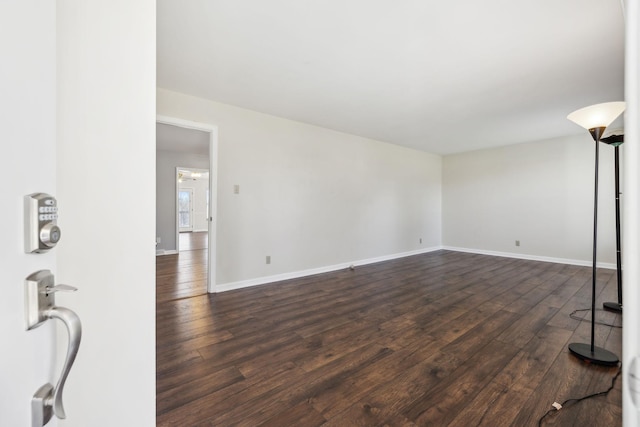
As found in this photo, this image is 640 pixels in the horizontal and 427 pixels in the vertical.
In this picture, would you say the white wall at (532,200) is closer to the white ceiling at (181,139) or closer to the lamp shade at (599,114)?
the lamp shade at (599,114)

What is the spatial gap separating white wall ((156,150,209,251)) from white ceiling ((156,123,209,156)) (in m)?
0.26

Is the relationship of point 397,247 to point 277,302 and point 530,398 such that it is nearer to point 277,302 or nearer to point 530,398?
point 277,302

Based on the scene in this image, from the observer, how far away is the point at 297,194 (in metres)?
4.03

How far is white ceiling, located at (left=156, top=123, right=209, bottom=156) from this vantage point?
4436 mm

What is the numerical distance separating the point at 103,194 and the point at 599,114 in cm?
288

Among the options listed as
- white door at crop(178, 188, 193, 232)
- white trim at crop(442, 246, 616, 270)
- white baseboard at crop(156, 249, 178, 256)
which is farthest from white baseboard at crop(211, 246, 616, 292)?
white door at crop(178, 188, 193, 232)

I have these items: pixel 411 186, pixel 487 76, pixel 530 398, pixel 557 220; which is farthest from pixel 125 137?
pixel 557 220

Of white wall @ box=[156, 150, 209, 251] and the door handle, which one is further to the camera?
white wall @ box=[156, 150, 209, 251]

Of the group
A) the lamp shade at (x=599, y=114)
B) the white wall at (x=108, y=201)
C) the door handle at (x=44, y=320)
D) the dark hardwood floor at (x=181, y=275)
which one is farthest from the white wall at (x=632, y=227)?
the dark hardwood floor at (x=181, y=275)

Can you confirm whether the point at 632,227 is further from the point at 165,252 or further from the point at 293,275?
the point at 165,252

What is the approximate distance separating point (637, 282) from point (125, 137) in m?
1.21

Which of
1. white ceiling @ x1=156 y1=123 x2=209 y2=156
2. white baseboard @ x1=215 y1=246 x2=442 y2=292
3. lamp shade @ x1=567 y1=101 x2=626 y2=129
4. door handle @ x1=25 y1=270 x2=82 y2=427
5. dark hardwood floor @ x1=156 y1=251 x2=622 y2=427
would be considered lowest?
dark hardwood floor @ x1=156 y1=251 x2=622 y2=427

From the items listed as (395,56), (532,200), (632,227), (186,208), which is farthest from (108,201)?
(186,208)

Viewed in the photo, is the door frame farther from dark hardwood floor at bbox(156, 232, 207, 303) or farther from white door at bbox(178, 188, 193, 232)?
white door at bbox(178, 188, 193, 232)
